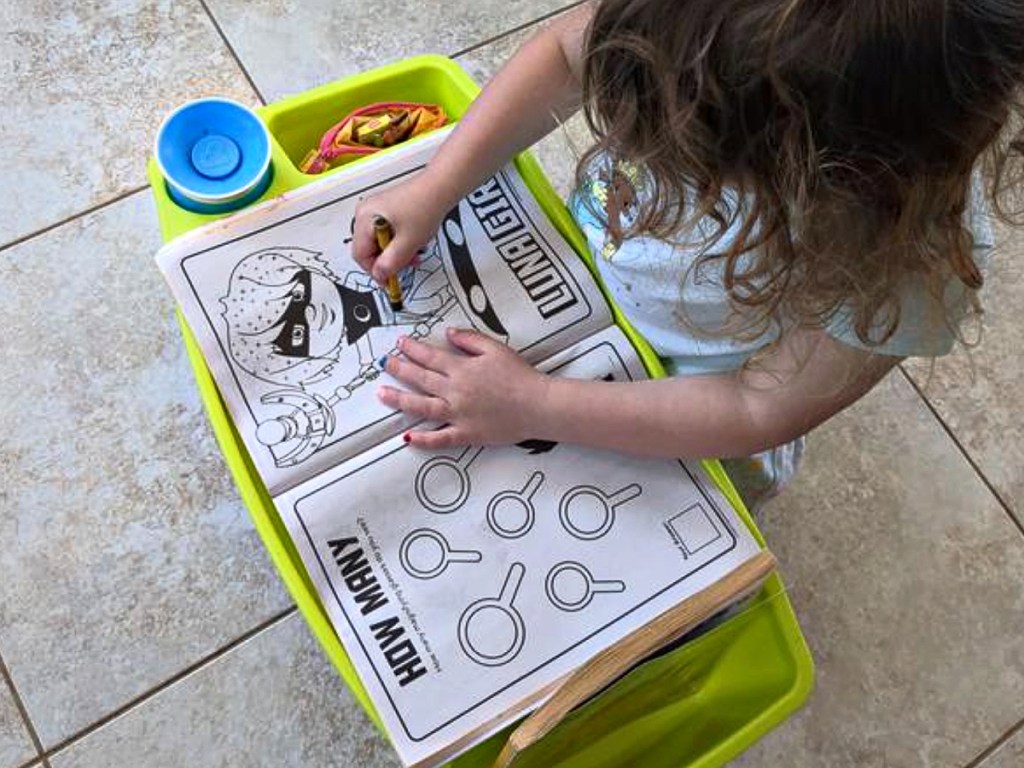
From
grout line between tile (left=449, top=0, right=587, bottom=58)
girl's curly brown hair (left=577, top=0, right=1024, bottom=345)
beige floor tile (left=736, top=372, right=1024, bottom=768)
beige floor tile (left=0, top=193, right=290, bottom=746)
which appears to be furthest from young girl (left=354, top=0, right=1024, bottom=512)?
grout line between tile (left=449, top=0, right=587, bottom=58)

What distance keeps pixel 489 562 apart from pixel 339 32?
608 mm

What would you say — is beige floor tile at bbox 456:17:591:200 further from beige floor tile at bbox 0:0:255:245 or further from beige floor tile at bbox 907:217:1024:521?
beige floor tile at bbox 907:217:1024:521

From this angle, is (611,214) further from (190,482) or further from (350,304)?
(190,482)

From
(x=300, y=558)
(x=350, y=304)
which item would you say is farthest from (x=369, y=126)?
(x=300, y=558)

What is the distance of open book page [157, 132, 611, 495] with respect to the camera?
1.79 ft

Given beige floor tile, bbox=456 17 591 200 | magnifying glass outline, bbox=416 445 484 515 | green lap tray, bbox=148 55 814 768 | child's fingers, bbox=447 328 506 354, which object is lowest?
green lap tray, bbox=148 55 814 768

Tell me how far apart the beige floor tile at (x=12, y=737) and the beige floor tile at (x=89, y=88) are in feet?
1.24

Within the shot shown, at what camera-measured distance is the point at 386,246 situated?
22.5 inches

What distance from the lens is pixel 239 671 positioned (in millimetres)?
717

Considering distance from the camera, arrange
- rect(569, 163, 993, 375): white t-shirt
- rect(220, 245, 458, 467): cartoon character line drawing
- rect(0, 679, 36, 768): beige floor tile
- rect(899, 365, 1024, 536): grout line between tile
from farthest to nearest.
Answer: rect(899, 365, 1024, 536): grout line between tile → rect(0, 679, 36, 768): beige floor tile → rect(220, 245, 458, 467): cartoon character line drawing → rect(569, 163, 993, 375): white t-shirt

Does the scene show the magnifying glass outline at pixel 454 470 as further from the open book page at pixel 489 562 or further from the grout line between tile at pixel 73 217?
the grout line between tile at pixel 73 217

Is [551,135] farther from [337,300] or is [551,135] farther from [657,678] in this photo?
[657,678]

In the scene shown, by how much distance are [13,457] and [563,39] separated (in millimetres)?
528

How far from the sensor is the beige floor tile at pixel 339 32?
0.91 metres
